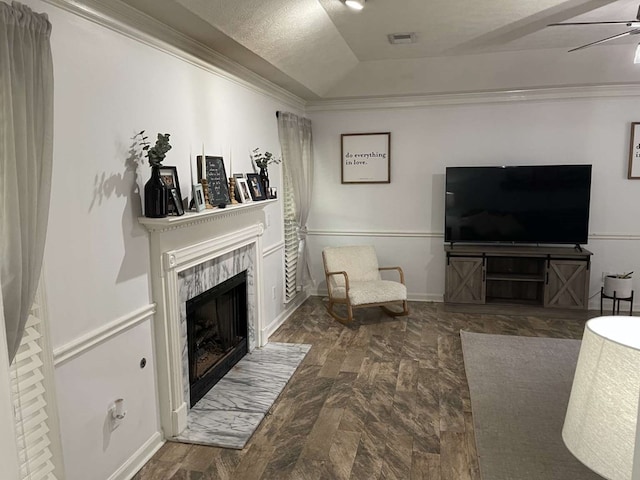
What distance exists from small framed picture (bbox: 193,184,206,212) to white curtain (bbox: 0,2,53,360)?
133 centimetres

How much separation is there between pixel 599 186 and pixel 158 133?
4.84m

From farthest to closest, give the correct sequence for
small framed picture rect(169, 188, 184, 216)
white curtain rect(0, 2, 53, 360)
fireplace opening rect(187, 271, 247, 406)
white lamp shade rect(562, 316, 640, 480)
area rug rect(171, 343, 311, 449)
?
fireplace opening rect(187, 271, 247, 406)
area rug rect(171, 343, 311, 449)
small framed picture rect(169, 188, 184, 216)
white curtain rect(0, 2, 53, 360)
white lamp shade rect(562, 316, 640, 480)

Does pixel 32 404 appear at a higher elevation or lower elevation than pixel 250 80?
lower

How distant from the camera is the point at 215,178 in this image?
3756 millimetres

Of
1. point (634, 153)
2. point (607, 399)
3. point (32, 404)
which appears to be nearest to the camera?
point (607, 399)

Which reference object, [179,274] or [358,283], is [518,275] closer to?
[358,283]

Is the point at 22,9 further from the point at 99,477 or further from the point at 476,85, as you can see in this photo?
the point at 476,85

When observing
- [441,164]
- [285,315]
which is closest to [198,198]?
[285,315]

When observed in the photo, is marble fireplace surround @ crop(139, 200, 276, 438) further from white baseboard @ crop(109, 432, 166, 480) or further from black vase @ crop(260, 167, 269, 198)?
black vase @ crop(260, 167, 269, 198)

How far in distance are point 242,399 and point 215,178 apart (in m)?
1.60

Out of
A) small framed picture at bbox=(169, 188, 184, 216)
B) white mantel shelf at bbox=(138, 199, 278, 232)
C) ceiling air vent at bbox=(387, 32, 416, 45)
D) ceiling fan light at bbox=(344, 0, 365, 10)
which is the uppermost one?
ceiling air vent at bbox=(387, 32, 416, 45)

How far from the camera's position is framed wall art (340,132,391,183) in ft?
20.3

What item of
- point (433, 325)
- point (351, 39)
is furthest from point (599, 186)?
point (351, 39)

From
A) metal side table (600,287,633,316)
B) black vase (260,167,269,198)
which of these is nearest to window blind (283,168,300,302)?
black vase (260,167,269,198)
